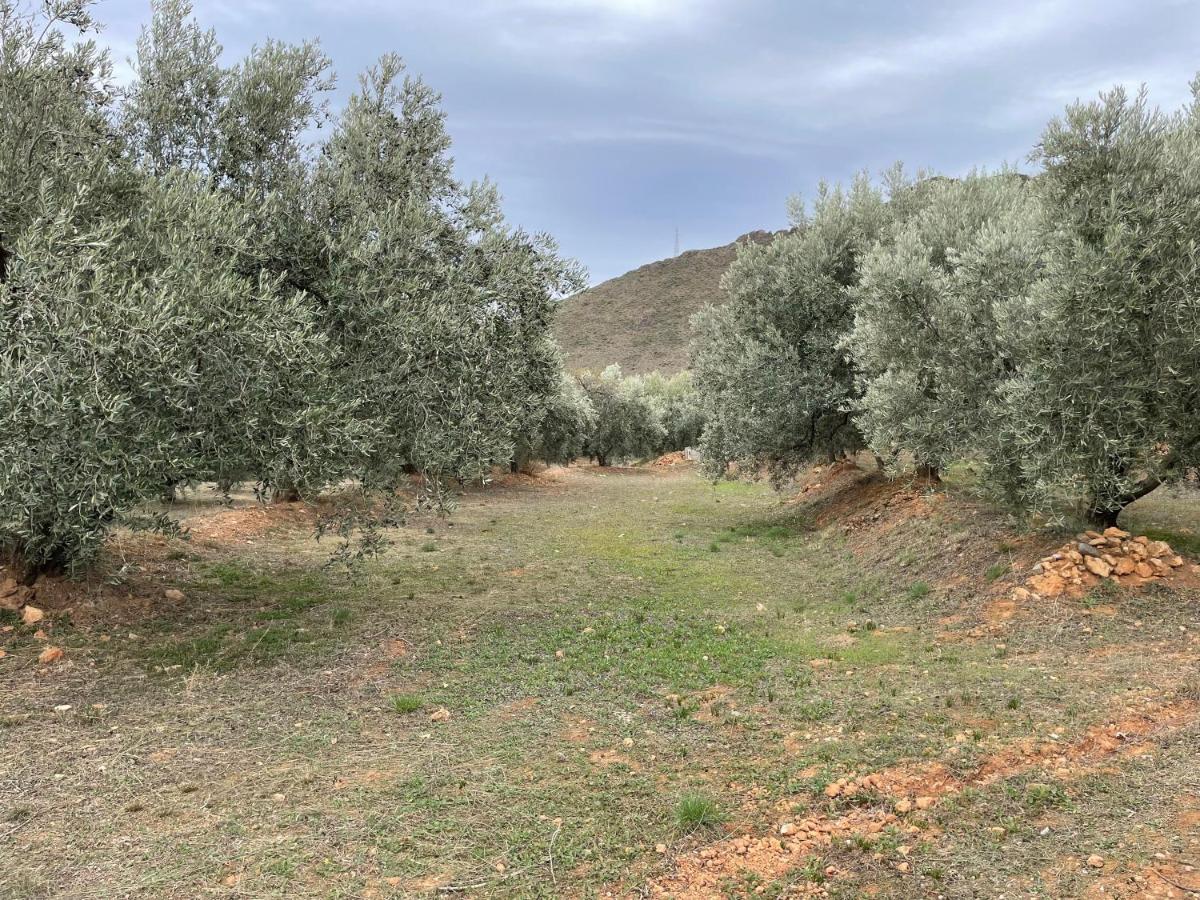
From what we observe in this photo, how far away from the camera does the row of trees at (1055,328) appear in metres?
10.9

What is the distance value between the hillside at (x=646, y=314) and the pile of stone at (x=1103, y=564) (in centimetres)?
9371

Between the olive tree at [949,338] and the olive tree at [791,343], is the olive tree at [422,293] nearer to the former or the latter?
the olive tree at [949,338]

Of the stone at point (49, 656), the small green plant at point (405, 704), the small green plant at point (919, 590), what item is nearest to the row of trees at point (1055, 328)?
the small green plant at point (919, 590)

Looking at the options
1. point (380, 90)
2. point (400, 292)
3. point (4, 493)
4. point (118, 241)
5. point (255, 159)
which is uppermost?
point (380, 90)

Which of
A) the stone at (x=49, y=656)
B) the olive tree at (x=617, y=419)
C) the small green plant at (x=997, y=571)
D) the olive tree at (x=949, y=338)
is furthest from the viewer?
the olive tree at (x=617, y=419)

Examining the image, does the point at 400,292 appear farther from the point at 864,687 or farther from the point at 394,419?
the point at 864,687

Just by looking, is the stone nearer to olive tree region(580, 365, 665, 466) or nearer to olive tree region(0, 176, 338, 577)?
olive tree region(0, 176, 338, 577)

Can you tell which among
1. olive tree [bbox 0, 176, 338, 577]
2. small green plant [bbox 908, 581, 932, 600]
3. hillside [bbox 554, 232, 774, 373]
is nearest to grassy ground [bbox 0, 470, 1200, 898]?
small green plant [bbox 908, 581, 932, 600]

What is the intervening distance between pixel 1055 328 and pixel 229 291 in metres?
11.5

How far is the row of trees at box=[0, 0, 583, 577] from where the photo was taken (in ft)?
26.7

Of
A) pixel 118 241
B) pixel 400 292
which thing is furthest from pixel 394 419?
pixel 118 241

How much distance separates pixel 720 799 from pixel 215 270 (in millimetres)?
8161

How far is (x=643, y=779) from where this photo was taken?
6797 millimetres

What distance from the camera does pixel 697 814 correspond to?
600 centimetres
